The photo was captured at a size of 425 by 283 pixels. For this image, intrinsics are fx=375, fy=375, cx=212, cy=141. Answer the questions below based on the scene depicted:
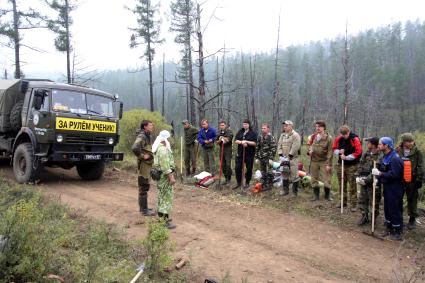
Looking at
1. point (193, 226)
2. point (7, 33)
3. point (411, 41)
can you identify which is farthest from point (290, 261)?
point (411, 41)

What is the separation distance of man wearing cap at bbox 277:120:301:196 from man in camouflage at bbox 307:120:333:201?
378 mm

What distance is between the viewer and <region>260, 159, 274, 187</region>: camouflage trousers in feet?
32.9

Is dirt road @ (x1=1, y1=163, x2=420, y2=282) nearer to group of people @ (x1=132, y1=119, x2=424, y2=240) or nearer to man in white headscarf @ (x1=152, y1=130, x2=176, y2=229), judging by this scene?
man in white headscarf @ (x1=152, y1=130, x2=176, y2=229)

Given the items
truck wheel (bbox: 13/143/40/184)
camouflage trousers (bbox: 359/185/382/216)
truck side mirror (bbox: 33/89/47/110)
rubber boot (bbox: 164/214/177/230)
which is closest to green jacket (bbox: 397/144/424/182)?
camouflage trousers (bbox: 359/185/382/216)

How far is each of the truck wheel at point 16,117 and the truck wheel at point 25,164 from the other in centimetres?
76

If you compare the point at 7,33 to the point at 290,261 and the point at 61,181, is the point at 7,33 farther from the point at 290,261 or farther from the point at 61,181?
the point at 290,261

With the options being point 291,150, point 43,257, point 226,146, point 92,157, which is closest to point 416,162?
point 291,150

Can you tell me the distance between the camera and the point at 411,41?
7688cm

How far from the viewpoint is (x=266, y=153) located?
9.96 m

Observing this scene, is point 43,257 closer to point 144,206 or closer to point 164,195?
point 164,195

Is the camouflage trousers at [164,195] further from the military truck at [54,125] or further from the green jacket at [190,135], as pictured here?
the green jacket at [190,135]

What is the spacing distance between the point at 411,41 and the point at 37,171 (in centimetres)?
8376

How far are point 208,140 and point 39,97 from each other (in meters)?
4.68

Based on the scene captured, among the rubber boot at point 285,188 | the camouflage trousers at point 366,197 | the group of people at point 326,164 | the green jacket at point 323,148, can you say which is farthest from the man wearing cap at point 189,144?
the camouflage trousers at point 366,197
